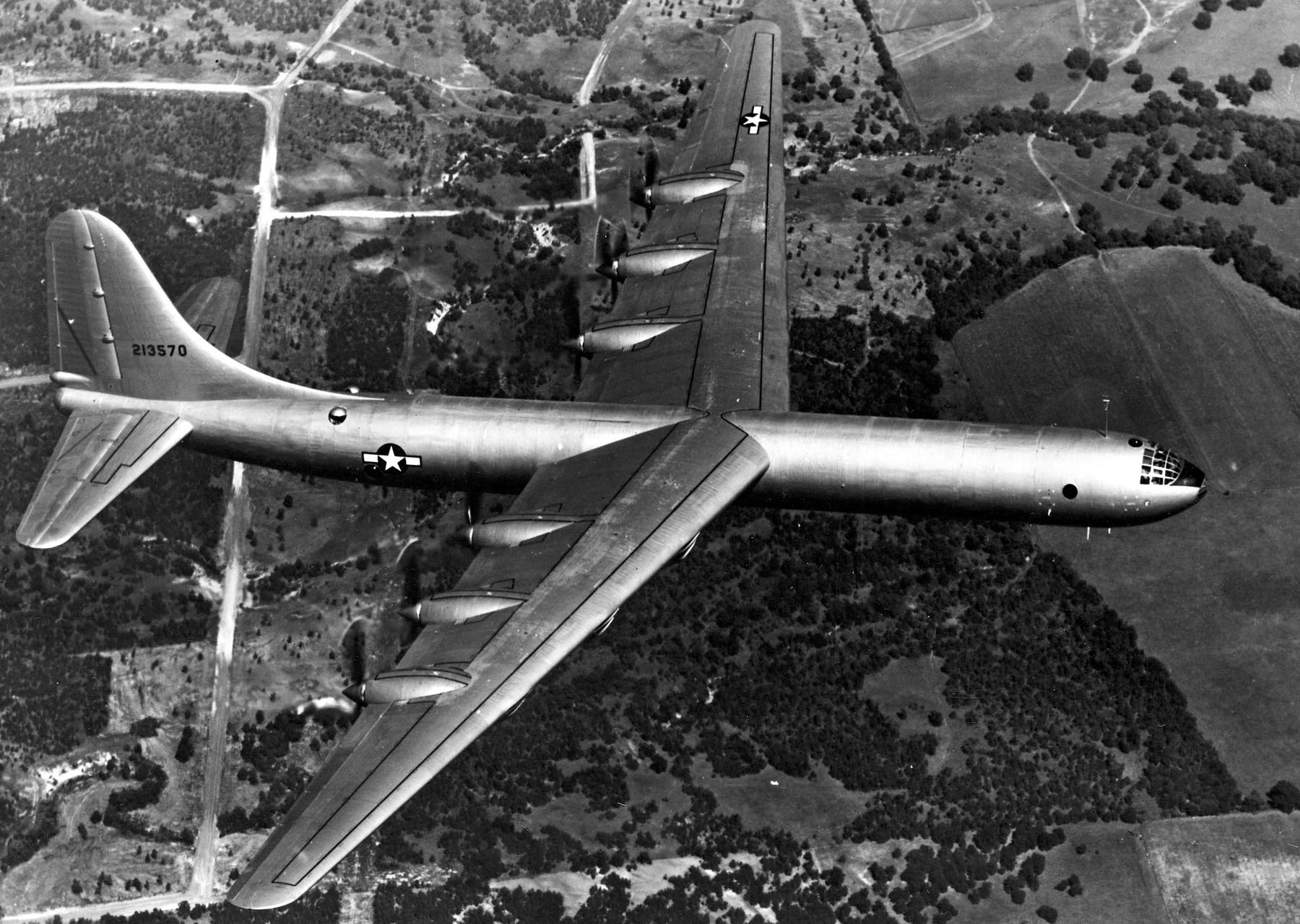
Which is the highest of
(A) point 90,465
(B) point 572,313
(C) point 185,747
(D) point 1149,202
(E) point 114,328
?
(E) point 114,328

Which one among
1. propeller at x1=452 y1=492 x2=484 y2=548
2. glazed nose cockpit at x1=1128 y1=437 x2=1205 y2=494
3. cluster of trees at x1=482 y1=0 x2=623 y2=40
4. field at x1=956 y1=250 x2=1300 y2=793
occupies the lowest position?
field at x1=956 y1=250 x2=1300 y2=793

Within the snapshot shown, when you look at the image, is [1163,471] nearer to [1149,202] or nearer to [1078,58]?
[1149,202]

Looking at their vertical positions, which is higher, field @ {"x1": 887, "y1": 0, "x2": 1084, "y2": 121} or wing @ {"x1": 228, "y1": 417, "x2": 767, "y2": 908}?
field @ {"x1": 887, "y1": 0, "x2": 1084, "y2": 121}

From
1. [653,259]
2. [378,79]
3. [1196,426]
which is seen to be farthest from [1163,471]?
[378,79]

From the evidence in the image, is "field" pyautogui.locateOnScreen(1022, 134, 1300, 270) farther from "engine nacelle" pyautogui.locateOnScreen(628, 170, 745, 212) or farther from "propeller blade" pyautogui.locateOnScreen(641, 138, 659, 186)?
"propeller blade" pyautogui.locateOnScreen(641, 138, 659, 186)

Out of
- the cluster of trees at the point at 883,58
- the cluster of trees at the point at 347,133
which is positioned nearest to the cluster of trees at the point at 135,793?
the cluster of trees at the point at 347,133

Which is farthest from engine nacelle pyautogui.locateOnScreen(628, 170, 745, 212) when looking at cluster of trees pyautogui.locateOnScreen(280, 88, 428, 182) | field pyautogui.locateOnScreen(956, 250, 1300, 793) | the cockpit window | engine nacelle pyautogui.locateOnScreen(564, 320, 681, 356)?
the cockpit window
